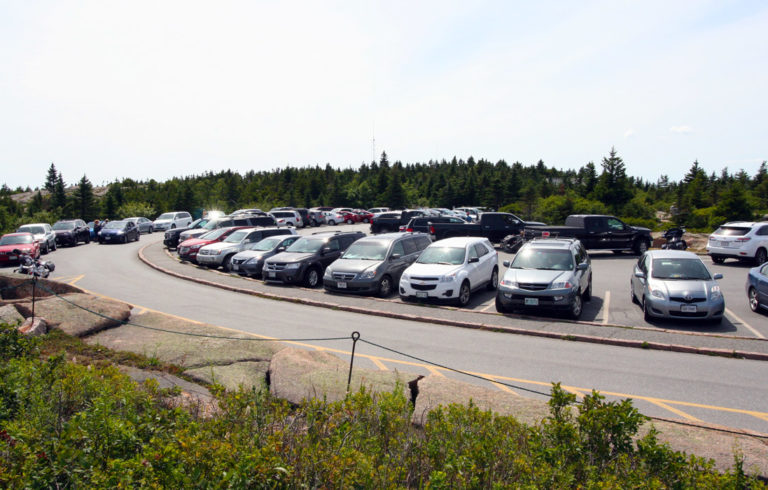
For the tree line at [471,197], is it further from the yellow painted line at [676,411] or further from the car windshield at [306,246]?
the yellow painted line at [676,411]

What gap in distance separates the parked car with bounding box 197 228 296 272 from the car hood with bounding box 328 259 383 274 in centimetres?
770

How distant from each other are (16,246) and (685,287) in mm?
27546

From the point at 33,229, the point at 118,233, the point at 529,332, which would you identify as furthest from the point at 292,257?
the point at 118,233

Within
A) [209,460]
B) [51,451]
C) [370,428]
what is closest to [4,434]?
[51,451]

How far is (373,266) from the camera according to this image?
15.5 meters

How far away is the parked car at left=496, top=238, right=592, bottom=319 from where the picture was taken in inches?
476

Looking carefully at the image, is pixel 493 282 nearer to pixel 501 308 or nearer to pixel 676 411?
pixel 501 308

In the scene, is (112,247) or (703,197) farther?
(703,197)

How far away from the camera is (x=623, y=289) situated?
16391mm

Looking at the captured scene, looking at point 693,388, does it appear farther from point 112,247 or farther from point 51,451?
point 112,247

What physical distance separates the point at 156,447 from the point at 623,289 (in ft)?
53.2

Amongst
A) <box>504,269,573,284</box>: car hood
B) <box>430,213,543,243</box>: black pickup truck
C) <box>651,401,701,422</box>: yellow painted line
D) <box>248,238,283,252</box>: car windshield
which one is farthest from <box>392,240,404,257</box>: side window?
<box>430,213,543,243</box>: black pickup truck

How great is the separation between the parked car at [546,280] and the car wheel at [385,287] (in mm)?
3973

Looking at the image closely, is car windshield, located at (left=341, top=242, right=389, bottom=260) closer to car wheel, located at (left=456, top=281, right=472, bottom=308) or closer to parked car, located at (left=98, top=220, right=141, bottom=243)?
car wheel, located at (left=456, top=281, right=472, bottom=308)
